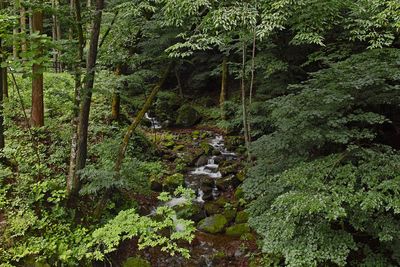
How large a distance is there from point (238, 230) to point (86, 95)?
4.62 metres

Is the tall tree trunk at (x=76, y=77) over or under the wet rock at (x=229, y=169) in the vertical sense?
over

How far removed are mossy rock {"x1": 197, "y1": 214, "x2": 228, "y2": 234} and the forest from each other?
5 cm

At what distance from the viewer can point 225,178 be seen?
9.98 m

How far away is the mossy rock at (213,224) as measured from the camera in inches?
304

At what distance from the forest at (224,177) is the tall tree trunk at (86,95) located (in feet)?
0.09

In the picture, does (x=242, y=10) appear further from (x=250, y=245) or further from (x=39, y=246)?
(x=39, y=246)

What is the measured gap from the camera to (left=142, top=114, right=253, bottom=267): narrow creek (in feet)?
22.7

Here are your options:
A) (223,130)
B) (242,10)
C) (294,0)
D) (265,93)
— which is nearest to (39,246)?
(242,10)

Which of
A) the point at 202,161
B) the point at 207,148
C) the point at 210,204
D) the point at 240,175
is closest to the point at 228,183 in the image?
the point at 240,175

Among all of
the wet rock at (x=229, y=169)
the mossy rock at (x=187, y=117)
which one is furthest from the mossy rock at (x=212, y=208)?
the mossy rock at (x=187, y=117)

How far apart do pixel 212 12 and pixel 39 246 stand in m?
5.22

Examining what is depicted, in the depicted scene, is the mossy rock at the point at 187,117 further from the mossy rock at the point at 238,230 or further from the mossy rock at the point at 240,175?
the mossy rock at the point at 238,230

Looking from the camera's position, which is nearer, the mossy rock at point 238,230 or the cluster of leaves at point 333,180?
the cluster of leaves at point 333,180

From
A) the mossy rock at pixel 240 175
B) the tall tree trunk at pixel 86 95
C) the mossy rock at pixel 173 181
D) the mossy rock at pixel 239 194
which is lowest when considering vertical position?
the mossy rock at pixel 239 194
